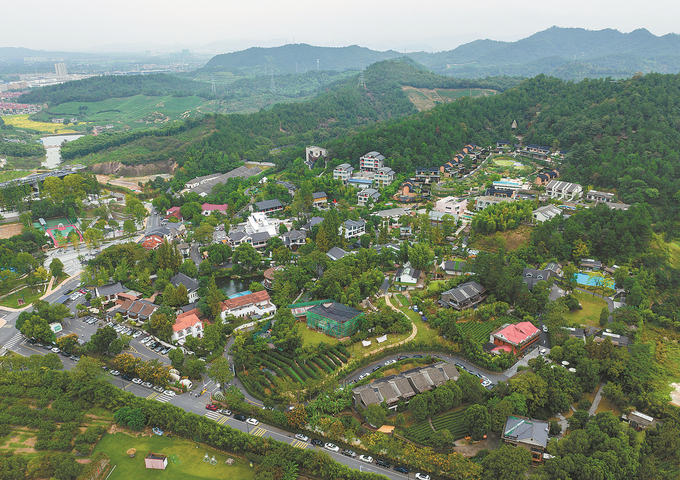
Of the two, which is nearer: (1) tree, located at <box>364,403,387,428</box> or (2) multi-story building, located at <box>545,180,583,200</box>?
(1) tree, located at <box>364,403,387,428</box>

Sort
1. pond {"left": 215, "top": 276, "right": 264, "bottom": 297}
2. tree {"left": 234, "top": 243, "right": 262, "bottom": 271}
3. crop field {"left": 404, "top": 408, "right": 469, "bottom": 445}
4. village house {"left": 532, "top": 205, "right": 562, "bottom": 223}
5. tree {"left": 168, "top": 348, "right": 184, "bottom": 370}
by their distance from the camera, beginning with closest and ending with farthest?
crop field {"left": 404, "top": 408, "right": 469, "bottom": 445}, tree {"left": 168, "top": 348, "right": 184, "bottom": 370}, pond {"left": 215, "top": 276, "right": 264, "bottom": 297}, tree {"left": 234, "top": 243, "right": 262, "bottom": 271}, village house {"left": 532, "top": 205, "right": 562, "bottom": 223}

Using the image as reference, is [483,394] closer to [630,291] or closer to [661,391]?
[661,391]

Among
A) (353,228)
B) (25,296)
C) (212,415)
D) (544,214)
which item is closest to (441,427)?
(212,415)

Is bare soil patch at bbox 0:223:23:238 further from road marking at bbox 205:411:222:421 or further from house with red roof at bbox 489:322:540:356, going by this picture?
house with red roof at bbox 489:322:540:356

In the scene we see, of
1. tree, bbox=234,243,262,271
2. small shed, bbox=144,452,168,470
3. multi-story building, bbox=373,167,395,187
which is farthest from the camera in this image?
multi-story building, bbox=373,167,395,187

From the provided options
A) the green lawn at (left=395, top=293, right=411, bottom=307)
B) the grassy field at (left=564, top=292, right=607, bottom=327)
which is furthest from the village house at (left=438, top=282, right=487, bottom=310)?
the grassy field at (left=564, top=292, right=607, bottom=327)

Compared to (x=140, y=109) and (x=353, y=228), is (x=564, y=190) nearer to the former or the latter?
(x=353, y=228)

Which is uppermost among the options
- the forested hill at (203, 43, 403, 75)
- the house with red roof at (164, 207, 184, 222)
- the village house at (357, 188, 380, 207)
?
the forested hill at (203, 43, 403, 75)

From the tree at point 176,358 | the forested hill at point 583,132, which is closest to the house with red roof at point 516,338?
the tree at point 176,358
